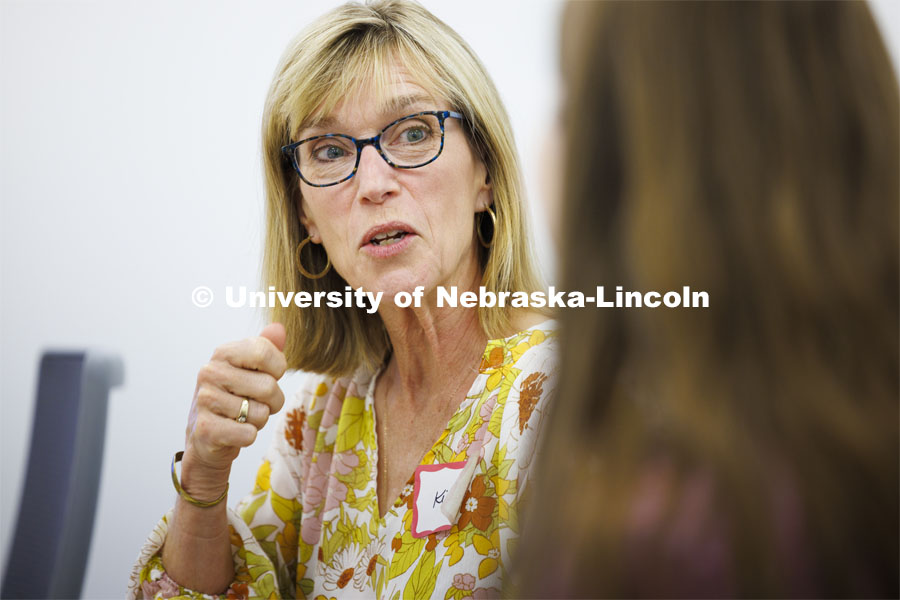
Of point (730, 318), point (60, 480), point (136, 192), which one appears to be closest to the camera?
point (730, 318)

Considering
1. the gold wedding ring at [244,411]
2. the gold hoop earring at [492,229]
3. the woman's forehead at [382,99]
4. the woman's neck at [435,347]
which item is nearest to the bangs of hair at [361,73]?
the woman's forehead at [382,99]

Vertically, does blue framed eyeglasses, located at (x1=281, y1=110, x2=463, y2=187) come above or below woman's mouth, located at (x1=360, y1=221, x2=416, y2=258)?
above

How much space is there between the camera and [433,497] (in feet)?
3.56

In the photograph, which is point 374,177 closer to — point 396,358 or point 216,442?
point 396,358

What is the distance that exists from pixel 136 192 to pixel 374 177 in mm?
1198

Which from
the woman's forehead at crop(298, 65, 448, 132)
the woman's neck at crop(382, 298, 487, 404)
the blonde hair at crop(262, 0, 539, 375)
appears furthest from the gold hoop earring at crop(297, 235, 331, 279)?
the woman's forehead at crop(298, 65, 448, 132)

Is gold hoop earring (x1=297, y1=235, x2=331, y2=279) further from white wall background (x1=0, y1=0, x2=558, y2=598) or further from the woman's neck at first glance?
white wall background (x1=0, y1=0, x2=558, y2=598)

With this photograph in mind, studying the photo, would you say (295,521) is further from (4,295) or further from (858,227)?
(4,295)

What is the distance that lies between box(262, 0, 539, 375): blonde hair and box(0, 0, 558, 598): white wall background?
65 cm

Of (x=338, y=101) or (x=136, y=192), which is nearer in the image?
(x=338, y=101)

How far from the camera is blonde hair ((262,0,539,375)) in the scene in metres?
1.20

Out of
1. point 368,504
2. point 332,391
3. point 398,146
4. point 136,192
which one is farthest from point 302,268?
point 136,192

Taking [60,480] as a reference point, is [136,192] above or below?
above

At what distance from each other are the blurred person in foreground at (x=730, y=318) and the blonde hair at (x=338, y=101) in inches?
25.8
